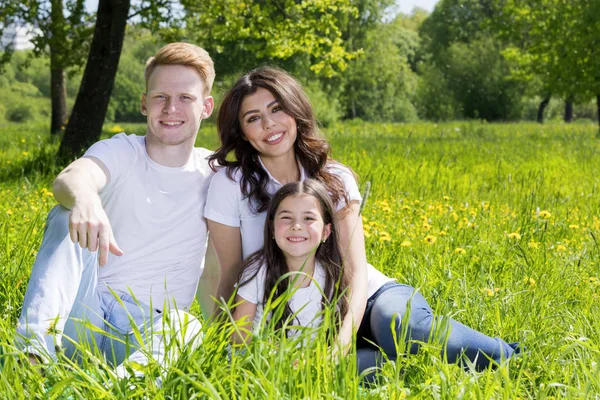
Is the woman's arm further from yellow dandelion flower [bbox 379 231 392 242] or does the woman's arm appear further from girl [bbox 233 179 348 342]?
yellow dandelion flower [bbox 379 231 392 242]

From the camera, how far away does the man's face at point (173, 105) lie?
9.74 feet

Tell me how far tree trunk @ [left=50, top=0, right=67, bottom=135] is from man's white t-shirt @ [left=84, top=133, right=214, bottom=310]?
10.5 m

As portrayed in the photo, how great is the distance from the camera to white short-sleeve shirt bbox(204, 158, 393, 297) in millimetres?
2961

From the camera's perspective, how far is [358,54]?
13914mm

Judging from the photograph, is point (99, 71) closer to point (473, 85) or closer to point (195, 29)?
point (195, 29)

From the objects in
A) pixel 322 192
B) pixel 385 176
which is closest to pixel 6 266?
pixel 322 192

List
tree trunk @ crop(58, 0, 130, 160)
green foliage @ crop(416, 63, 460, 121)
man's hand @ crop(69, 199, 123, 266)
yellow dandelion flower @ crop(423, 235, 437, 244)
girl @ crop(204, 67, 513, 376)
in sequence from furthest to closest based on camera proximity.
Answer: green foliage @ crop(416, 63, 460, 121)
tree trunk @ crop(58, 0, 130, 160)
yellow dandelion flower @ crop(423, 235, 437, 244)
girl @ crop(204, 67, 513, 376)
man's hand @ crop(69, 199, 123, 266)

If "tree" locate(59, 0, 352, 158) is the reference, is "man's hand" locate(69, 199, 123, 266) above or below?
below

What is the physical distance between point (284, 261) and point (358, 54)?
1149cm

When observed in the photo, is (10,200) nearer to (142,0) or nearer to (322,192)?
(322,192)

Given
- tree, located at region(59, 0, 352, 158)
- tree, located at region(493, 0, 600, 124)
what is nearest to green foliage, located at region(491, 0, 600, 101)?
tree, located at region(493, 0, 600, 124)

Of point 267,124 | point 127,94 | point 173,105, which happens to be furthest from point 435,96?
point 173,105

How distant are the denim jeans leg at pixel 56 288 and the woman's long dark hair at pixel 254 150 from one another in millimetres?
682

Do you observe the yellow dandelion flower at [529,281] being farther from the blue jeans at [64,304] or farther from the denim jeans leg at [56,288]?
the denim jeans leg at [56,288]
